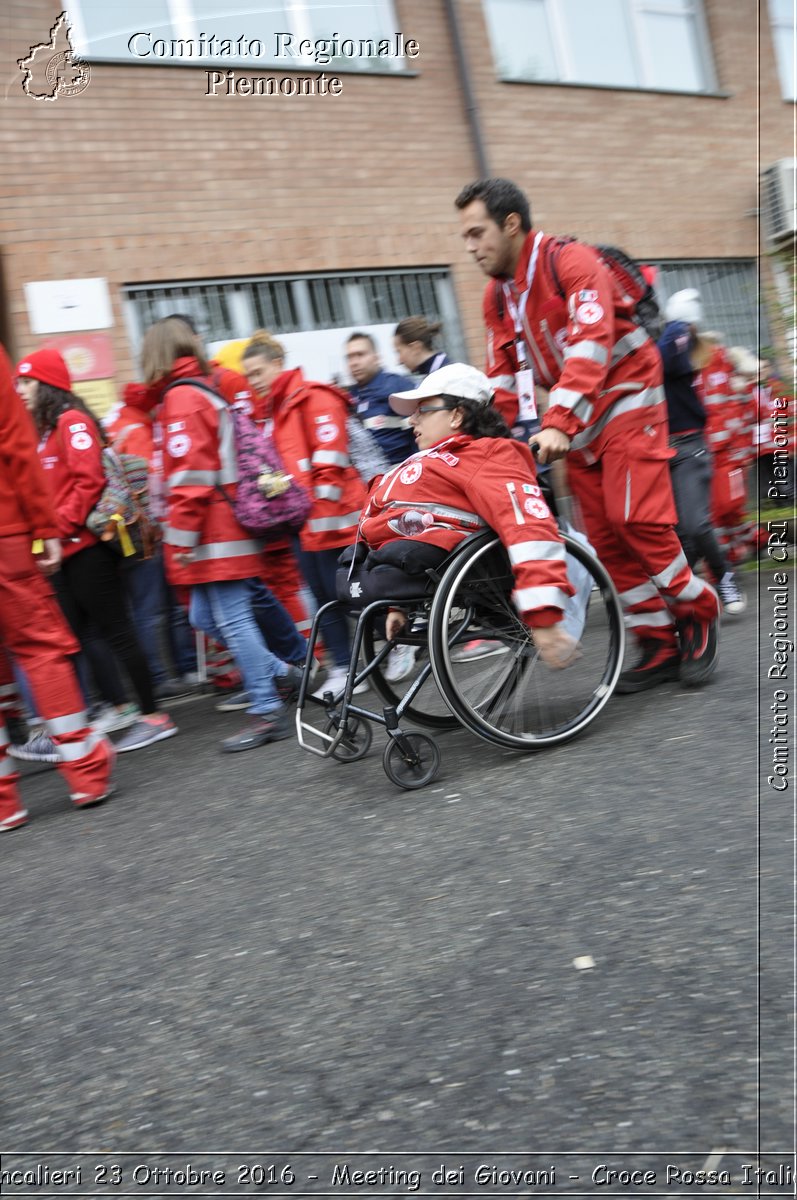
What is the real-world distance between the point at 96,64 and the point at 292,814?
22.7 feet

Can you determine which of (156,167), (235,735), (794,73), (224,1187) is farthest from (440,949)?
(794,73)

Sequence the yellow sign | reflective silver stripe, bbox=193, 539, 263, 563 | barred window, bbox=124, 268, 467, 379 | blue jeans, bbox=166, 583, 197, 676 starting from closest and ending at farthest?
reflective silver stripe, bbox=193, 539, 263, 563 → blue jeans, bbox=166, 583, 197, 676 → the yellow sign → barred window, bbox=124, 268, 467, 379

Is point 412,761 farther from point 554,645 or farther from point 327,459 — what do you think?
point 327,459

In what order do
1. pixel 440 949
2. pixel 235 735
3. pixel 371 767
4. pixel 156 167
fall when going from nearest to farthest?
1. pixel 440 949
2. pixel 371 767
3. pixel 235 735
4. pixel 156 167

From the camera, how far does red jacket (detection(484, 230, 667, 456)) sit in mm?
3811

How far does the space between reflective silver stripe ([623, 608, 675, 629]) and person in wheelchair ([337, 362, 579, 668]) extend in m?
0.80

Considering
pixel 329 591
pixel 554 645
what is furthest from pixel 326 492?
pixel 554 645

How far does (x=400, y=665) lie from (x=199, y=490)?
1.06 metres

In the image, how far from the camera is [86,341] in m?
8.09

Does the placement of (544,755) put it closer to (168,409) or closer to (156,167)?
(168,409)

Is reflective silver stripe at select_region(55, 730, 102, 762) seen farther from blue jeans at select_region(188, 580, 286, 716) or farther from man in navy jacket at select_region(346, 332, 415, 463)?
man in navy jacket at select_region(346, 332, 415, 463)

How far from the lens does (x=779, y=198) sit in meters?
13.0

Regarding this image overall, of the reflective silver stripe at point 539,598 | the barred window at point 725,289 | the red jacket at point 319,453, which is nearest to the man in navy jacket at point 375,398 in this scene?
the red jacket at point 319,453

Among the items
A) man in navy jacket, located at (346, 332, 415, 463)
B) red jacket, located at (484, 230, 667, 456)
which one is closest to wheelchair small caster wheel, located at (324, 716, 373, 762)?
red jacket, located at (484, 230, 667, 456)
